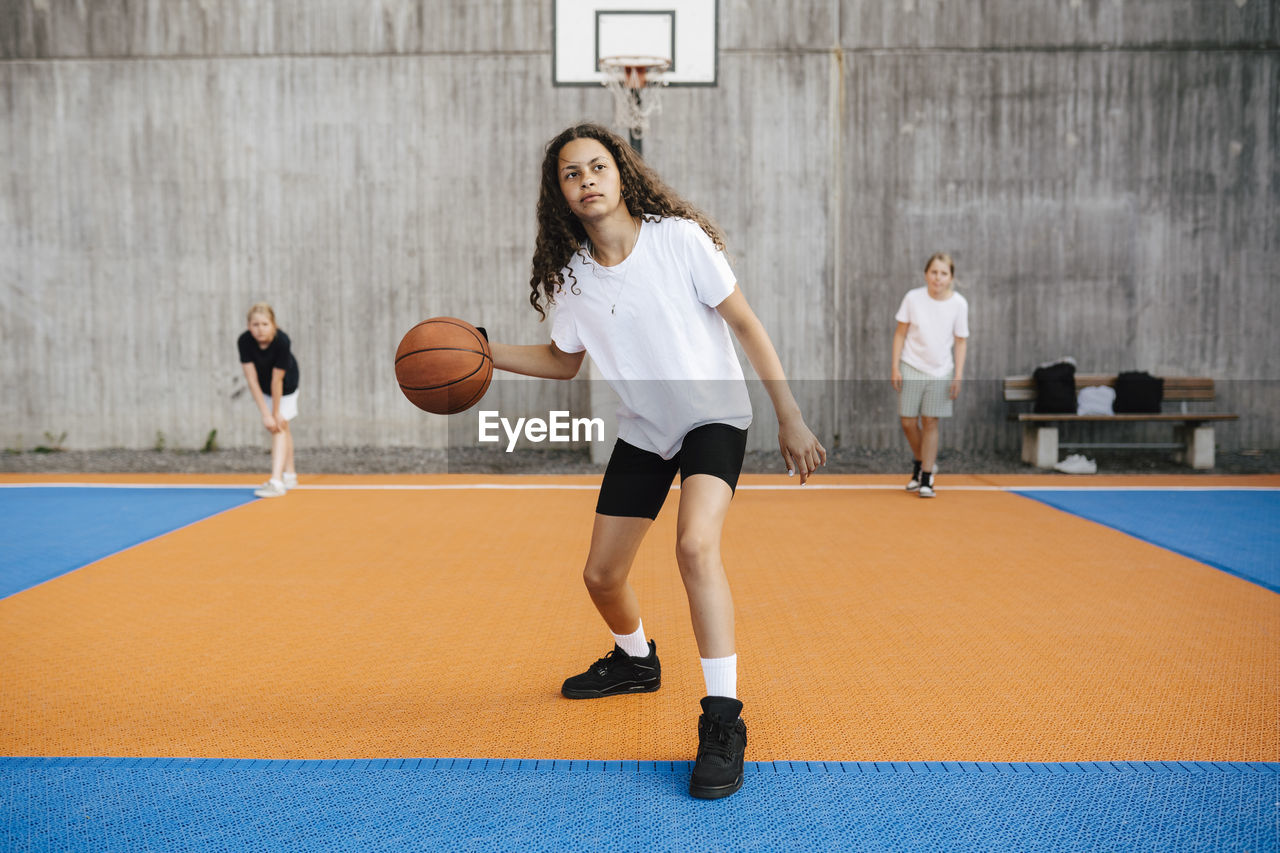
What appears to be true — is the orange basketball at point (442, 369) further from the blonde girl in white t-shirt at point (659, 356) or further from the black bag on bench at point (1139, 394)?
the black bag on bench at point (1139, 394)

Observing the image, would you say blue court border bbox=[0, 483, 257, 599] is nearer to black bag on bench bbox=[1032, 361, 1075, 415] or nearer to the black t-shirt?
the black t-shirt

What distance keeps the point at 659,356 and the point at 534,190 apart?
7.52 meters

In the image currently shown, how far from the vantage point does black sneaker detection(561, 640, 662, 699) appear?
2.95 metres

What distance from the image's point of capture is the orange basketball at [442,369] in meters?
2.85

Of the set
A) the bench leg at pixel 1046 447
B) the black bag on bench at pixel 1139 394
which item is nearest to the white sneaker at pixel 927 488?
the bench leg at pixel 1046 447

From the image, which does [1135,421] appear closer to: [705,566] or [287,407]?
[287,407]

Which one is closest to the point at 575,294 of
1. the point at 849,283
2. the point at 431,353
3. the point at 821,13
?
the point at 431,353

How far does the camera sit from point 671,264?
2605 mm

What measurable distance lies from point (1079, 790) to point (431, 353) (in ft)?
6.80

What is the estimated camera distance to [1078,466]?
8477 mm

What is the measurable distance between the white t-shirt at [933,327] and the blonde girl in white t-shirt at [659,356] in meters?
4.54

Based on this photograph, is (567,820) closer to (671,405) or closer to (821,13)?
(671,405)

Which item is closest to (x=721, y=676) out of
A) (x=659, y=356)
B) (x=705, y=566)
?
(x=705, y=566)

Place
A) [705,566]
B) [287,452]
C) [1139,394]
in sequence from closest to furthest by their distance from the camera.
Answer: [705,566] → [287,452] → [1139,394]
